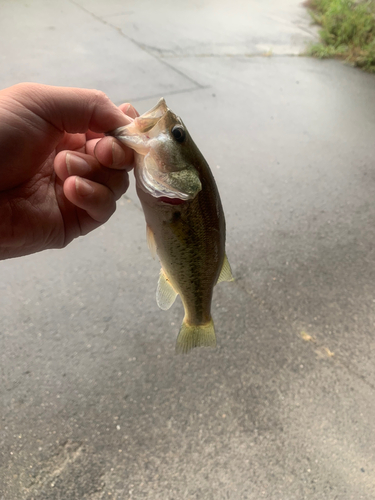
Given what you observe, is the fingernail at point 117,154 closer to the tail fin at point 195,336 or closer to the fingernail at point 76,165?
the fingernail at point 76,165

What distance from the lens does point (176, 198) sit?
3.79 feet

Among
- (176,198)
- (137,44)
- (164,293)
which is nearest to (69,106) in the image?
(176,198)

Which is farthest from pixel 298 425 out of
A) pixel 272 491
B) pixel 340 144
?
pixel 340 144

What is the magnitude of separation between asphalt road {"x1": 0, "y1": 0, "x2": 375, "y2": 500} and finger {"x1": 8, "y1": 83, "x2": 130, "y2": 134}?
4.90ft

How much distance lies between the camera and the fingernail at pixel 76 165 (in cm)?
130

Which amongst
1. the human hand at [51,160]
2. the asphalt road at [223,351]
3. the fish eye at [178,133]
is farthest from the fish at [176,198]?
the asphalt road at [223,351]

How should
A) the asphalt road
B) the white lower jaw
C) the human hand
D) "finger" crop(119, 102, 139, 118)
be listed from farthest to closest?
1. the asphalt road
2. "finger" crop(119, 102, 139, 118)
3. the human hand
4. the white lower jaw

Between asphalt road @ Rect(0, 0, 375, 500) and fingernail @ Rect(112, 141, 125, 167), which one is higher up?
fingernail @ Rect(112, 141, 125, 167)

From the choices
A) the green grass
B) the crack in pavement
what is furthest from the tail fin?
the green grass

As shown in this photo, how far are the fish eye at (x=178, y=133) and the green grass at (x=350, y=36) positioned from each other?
7.18m

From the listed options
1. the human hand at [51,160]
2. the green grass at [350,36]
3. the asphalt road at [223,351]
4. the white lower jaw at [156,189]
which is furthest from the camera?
the green grass at [350,36]

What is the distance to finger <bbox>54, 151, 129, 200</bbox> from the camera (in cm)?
130

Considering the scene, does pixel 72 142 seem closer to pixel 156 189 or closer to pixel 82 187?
pixel 82 187

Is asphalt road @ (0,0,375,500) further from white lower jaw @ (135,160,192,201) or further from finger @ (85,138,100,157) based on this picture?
white lower jaw @ (135,160,192,201)
